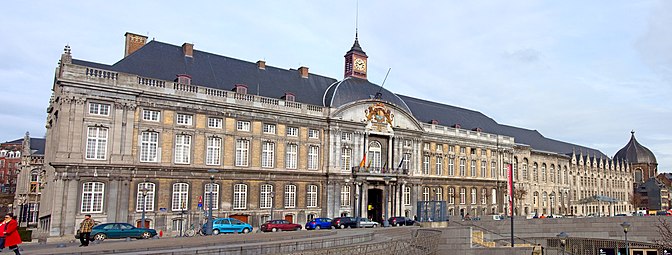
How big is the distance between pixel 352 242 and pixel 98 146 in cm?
2645

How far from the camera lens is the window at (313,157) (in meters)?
55.4

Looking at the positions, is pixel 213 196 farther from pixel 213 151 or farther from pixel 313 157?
pixel 313 157

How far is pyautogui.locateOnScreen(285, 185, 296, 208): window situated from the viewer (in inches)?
2094

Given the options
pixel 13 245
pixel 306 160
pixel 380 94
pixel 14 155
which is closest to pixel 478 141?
pixel 380 94

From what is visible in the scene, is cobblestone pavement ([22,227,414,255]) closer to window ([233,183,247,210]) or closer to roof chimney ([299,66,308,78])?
window ([233,183,247,210])

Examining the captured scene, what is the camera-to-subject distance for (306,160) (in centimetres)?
5491

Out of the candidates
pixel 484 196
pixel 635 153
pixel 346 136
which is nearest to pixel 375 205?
pixel 346 136

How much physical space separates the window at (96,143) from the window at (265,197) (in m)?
14.6

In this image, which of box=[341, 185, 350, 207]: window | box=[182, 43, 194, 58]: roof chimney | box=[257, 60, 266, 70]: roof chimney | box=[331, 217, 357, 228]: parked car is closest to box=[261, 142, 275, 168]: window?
box=[331, 217, 357, 228]: parked car

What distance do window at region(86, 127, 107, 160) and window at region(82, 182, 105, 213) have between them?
7.10 ft

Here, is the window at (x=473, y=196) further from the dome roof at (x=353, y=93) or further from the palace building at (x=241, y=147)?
the dome roof at (x=353, y=93)

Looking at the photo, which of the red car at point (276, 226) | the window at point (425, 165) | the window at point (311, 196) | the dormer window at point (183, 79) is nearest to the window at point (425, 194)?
the window at point (425, 165)

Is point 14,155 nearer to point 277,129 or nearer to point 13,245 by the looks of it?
point 277,129

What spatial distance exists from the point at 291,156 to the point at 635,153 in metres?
120
